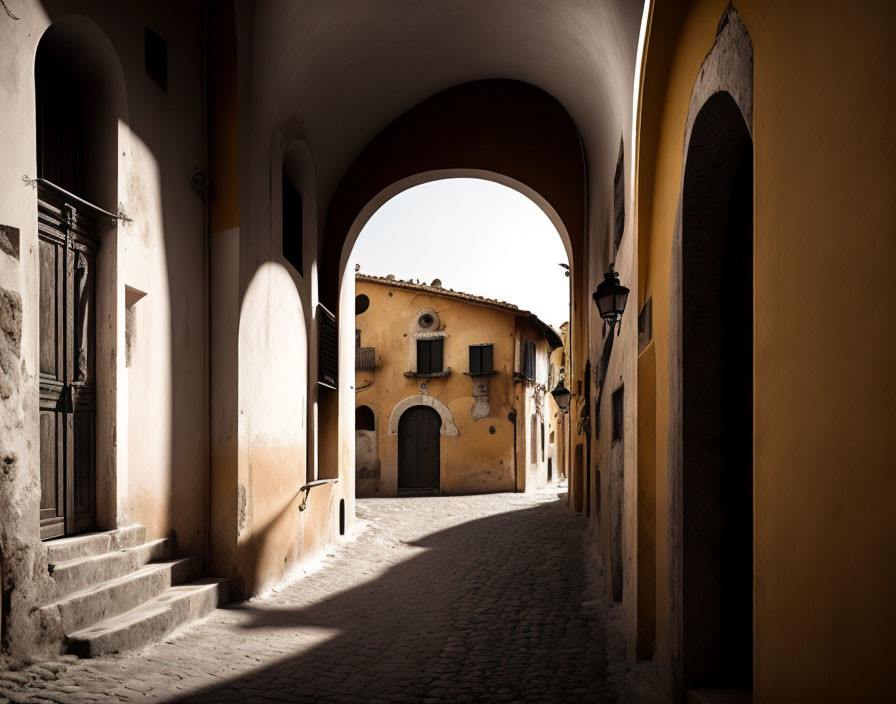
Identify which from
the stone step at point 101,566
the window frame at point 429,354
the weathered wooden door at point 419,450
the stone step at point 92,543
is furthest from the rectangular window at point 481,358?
the stone step at point 92,543

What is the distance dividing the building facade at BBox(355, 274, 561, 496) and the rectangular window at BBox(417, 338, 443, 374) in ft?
0.11

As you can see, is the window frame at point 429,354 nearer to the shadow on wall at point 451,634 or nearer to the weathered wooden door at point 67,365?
the shadow on wall at point 451,634

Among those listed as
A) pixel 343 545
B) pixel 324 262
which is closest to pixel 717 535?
pixel 343 545

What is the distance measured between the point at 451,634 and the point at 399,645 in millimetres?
476

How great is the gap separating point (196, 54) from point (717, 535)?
6.19m

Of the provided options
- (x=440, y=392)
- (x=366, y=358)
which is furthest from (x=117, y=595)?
(x=366, y=358)

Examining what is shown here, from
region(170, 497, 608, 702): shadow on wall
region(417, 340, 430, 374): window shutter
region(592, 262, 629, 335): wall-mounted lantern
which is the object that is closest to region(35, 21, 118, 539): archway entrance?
region(170, 497, 608, 702): shadow on wall

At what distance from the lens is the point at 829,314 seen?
5.65 ft

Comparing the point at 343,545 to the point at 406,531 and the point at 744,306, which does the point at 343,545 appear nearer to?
the point at 406,531

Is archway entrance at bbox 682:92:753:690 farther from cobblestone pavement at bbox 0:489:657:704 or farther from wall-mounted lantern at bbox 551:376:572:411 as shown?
wall-mounted lantern at bbox 551:376:572:411

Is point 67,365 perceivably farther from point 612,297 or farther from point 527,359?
point 527,359

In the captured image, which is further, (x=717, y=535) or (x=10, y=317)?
(x=10, y=317)

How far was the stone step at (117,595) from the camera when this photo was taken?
436 cm

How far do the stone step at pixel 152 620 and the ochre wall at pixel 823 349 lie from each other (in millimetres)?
3769
